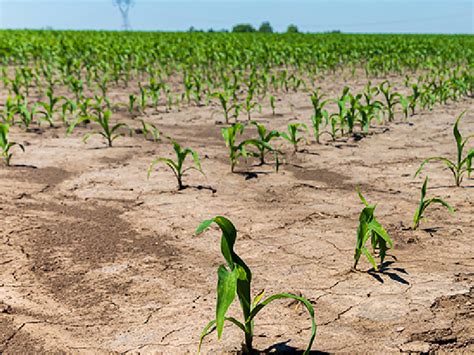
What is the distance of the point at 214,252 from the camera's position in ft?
8.93

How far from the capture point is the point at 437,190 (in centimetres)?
355

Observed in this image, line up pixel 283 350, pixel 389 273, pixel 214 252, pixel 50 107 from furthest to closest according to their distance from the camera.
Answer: pixel 50 107, pixel 214 252, pixel 389 273, pixel 283 350

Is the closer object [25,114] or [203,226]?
[203,226]

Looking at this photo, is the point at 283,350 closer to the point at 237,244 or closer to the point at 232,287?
the point at 232,287

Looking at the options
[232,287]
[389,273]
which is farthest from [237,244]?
[232,287]

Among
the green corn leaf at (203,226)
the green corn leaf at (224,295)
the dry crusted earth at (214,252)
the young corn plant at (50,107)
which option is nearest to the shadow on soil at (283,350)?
the dry crusted earth at (214,252)

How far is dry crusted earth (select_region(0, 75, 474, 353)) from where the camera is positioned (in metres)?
1.98

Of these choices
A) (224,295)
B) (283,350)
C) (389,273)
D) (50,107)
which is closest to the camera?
(224,295)

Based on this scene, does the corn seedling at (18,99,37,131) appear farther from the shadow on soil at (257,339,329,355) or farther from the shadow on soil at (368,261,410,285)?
the shadow on soil at (257,339,329,355)

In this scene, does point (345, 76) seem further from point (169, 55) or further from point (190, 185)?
point (190, 185)

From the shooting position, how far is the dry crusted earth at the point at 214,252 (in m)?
1.98

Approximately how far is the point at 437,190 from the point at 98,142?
3.07m

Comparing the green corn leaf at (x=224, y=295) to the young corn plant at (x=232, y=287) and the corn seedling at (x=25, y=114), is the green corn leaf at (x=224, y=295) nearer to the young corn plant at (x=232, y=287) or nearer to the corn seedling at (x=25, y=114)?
the young corn plant at (x=232, y=287)

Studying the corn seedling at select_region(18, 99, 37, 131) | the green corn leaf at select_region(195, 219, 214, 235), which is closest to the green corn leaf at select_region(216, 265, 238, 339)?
the green corn leaf at select_region(195, 219, 214, 235)
